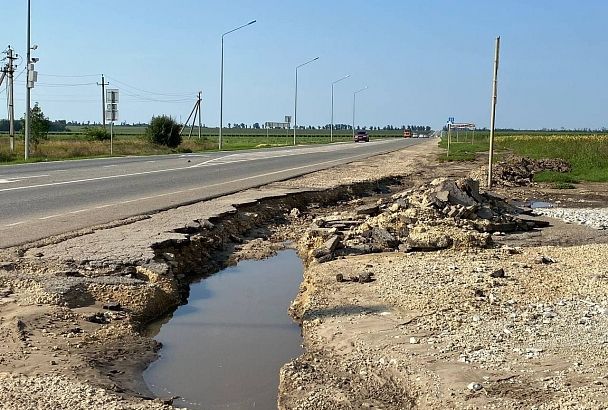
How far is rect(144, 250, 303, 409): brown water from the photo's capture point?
5195 mm

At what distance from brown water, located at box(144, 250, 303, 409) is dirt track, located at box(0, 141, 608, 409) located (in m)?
0.22

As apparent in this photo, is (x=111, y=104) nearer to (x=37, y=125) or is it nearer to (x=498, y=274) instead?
(x=37, y=125)

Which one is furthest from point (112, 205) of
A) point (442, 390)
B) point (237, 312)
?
point (442, 390)

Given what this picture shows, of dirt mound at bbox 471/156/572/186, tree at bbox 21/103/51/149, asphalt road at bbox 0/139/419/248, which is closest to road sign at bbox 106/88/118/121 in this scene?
tree at bbox 21/103/51/149

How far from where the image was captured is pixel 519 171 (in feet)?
88.0

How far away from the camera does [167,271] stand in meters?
8.46

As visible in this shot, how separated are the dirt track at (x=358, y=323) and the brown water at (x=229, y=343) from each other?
0.73ft

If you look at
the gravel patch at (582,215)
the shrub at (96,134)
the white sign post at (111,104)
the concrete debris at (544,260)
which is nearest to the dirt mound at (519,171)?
the gravel patch at (582,215)

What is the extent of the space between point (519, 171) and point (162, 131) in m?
31.5

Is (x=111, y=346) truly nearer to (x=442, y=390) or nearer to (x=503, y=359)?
(x=442, y=390)

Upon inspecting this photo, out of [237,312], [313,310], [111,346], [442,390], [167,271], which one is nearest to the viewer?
[442,390]

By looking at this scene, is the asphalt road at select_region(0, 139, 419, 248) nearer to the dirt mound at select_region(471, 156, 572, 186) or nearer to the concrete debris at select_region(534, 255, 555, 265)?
the concrete debris at select_region(534, 255, 555, 265)

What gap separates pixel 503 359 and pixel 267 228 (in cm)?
887

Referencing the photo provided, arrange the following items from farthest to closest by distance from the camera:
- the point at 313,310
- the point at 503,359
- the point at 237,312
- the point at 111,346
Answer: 1. the point at 237,312
2. the point at 313,310
3. the point at 111,346
4. the point at 503,359
